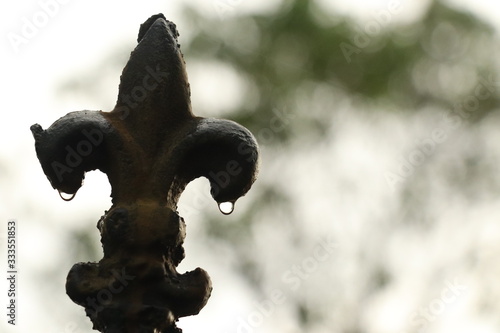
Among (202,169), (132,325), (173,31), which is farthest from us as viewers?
(173,31)

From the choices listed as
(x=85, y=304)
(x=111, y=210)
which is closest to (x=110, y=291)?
(x=85, y=304)

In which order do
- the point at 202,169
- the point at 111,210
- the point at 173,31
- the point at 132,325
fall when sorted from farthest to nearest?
the point at 173,31 < the point at 202,169 < the point at 111,210 < the point at 132,325

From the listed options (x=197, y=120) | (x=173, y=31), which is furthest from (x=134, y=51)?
(x=197, y=120)

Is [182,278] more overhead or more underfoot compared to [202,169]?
more underfoot

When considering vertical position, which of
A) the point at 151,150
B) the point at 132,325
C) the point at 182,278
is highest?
the point at 151,150

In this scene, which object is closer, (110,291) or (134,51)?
(110,291)

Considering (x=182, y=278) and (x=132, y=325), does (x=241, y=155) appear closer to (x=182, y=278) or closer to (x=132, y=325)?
(x=182, y=278)
